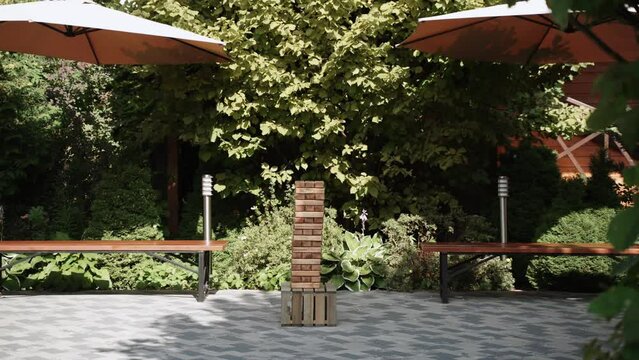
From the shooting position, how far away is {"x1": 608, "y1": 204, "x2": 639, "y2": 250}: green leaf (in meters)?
1.29

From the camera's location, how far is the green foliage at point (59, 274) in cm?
996

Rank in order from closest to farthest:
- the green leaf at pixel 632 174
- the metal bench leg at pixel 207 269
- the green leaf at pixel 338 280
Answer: the green leaf at pixel 632 174 → the metal bench leg at pixel 207 269 → the green leaf at pixel 338 280

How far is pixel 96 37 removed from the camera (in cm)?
963

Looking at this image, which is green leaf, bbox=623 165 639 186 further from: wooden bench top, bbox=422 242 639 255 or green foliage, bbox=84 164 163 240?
green foliage, bbox=84 164 163 240

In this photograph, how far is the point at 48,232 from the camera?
11.0 m

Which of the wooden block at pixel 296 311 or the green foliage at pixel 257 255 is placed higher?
the green foliage at pixel 257 255

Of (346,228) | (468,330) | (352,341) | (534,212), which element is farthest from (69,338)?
(534,212)

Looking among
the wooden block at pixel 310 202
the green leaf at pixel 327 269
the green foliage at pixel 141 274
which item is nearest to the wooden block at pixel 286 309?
the wooden block at pixel 310 202

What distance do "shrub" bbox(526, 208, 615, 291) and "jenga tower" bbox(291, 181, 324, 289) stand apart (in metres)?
2.96

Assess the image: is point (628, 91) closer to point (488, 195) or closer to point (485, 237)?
point (485, 237)

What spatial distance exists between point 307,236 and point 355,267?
7.14ft

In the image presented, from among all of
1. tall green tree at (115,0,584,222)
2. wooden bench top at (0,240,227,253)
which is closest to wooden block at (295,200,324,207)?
wooden bench top at (0,240,227,253)

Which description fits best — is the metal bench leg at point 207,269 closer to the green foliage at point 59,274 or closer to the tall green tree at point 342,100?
the green foliage at point 59,274

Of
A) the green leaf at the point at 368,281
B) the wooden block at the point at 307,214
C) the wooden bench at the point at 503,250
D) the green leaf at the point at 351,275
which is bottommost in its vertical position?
the green leaf at the point at 368,281
